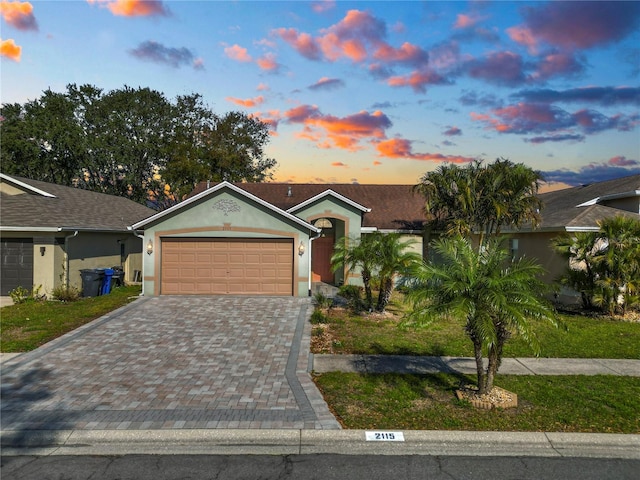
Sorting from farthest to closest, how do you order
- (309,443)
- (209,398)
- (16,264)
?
1. (16,264)
2. (209,398)
3. (309,443)

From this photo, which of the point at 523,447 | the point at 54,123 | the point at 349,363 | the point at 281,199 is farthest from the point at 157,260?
the point at 54,123

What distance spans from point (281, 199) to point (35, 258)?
12389 millimetres

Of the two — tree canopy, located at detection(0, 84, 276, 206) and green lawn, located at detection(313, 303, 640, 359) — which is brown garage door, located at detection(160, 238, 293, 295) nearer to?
green lawn, located at detection(313, 303, 640, 359)

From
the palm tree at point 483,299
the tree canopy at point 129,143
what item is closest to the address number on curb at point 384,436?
the palm tree at point 483,299

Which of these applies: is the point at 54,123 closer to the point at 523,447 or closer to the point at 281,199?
the point at 281,199

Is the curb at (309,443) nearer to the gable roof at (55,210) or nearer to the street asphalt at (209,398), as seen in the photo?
the street asphalt at (209,398)

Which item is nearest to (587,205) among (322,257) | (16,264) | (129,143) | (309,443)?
(322,257)

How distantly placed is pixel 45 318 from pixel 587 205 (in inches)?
888

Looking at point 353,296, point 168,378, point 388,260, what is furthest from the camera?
point 353,296

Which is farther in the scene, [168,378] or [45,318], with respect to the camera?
[45,318]

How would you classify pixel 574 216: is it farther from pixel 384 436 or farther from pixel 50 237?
pixel 50 237

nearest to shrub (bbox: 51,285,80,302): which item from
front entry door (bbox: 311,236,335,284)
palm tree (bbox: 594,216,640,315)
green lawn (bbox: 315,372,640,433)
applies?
front entry door (bbox: 311,236,335,284)

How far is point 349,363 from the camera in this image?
9.05 m

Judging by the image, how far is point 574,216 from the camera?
663 inches
